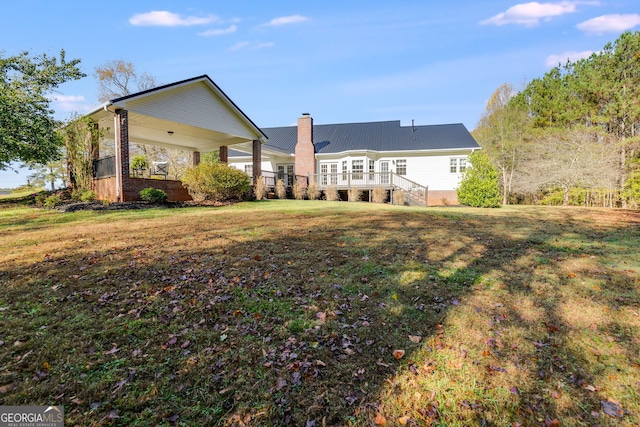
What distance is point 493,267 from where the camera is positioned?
4.60m

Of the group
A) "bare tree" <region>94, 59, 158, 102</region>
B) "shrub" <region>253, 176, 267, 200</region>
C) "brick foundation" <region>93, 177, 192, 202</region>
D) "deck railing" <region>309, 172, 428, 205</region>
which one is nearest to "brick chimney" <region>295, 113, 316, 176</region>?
"deck railing" <region>309, 172, 428, 205</region>

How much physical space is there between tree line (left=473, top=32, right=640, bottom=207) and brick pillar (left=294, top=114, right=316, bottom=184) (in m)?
16.6

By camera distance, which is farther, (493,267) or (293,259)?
(293,259)

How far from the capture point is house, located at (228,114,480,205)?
2291cm

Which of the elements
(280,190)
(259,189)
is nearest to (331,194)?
(280,190)

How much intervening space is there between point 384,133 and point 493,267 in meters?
22.9

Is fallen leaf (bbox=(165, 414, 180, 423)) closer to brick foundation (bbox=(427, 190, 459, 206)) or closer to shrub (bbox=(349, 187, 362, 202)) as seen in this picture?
shrub (bbox=(349, 187, 362, 202))

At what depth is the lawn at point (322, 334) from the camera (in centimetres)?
208

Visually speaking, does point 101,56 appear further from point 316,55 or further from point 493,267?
point 493,267

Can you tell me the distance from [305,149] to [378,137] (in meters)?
6.56

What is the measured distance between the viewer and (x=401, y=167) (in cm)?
2398

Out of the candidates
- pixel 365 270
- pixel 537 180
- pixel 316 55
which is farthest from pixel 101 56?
pixel 537 180

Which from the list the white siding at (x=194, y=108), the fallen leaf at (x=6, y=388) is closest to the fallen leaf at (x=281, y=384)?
the fallen leaf at (x=6, y=388)

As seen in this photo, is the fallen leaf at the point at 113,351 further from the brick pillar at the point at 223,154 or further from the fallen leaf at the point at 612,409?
the brick pillar at the point at 223,154
